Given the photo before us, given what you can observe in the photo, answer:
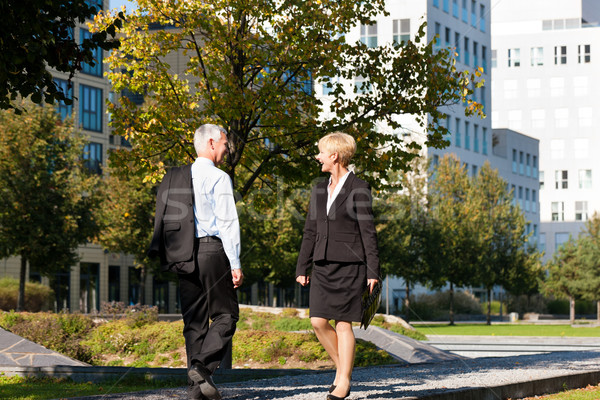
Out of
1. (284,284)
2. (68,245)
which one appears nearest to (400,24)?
(284,284)

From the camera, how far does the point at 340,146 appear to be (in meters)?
7.27

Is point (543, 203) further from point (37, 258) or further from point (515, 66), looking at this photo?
point (37, 258)

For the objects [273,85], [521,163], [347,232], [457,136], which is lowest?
[347,232]

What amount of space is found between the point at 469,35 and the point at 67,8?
72.6 m

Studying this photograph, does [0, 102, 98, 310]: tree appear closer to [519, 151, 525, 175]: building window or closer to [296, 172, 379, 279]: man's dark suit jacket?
[296, 172, 379, 279]: man's dark suit jacket

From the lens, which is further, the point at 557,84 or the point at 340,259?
the point at 557,84

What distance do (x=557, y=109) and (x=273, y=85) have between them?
99579 mm

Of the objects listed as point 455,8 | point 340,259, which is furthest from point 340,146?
point 455,8

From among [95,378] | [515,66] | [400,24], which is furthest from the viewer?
[515,66]

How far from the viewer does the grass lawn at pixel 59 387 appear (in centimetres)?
877

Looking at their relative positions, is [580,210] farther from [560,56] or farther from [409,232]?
[409,232]

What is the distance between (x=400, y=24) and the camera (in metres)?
72.0

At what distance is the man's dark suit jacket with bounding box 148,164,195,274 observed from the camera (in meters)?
6.75

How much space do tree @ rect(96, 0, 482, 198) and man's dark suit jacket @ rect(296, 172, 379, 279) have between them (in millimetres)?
6384
